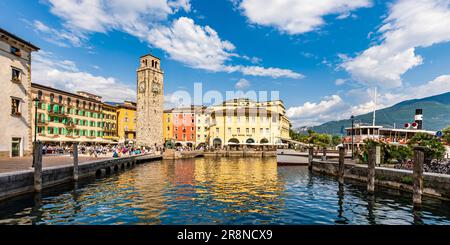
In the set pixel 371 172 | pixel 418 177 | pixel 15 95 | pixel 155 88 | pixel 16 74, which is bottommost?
pixel 371 172

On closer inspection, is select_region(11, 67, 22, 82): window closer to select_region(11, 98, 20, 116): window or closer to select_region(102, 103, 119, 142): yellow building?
select_region(11, 98, 20, 116): window

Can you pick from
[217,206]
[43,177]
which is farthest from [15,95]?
[217,206]

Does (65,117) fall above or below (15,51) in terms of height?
below

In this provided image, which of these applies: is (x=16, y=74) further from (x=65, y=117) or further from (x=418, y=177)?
(x=418, y=177)

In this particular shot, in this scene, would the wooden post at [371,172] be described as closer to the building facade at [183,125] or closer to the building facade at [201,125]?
the building facade at [201,125]

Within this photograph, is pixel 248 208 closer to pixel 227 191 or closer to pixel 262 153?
pixel 227 191

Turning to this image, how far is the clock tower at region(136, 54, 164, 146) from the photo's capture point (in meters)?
69.6

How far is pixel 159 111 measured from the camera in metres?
72.8

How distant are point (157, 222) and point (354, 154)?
34.9m

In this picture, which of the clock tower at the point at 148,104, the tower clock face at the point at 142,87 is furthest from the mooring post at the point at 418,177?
the tower clock face at the point at 142,87

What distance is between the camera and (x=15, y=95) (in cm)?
2875

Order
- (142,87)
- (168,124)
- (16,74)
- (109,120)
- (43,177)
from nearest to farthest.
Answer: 1. (43,177)
2. (16,74)
3. (142,87)
4. (109,120)
5. (168,124)

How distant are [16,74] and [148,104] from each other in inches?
1615

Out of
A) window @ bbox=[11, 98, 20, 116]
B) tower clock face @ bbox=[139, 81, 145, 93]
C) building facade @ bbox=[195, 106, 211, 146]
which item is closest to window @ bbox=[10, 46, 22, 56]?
→ window @ bbox=[11, 98, 20, 116]
